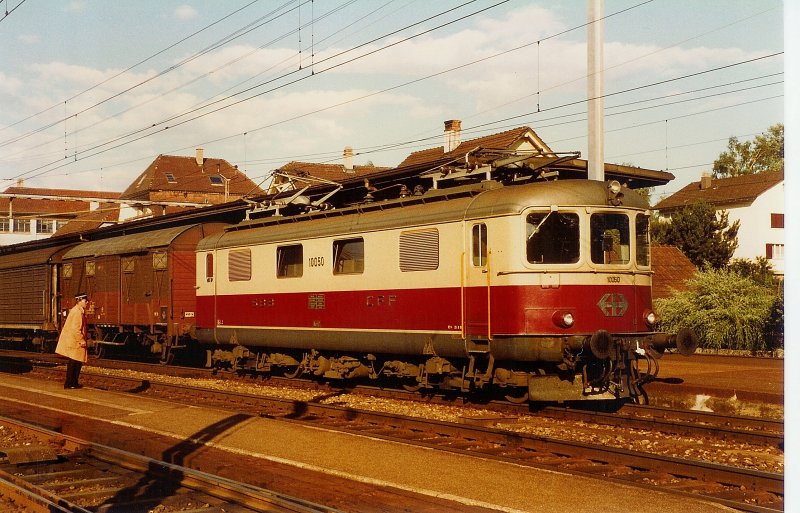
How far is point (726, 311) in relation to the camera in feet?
80.3

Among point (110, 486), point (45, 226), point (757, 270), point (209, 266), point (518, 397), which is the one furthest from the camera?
point (45, 226)

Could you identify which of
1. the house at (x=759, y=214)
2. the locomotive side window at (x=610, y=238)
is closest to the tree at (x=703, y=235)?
the house at (x=759, y=214)

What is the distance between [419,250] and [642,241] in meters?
3.62

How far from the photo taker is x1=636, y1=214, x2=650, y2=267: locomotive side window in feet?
44.0

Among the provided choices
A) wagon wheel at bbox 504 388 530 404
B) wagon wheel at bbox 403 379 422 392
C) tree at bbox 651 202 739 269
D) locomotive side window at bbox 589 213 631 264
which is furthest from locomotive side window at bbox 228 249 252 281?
tree at bbox 651 202 739 269

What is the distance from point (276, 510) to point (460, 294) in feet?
21.3

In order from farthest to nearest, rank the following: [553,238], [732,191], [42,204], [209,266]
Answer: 1. [42,204]
2. [732,191]
3. [209,266]
4. [553,238]

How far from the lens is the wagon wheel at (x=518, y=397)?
13547 mm

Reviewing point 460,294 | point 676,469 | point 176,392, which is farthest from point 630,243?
point 176,392

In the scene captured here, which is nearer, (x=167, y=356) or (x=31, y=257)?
(x=167, y=356)

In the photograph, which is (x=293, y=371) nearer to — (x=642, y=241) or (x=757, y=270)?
(x=642, y=241)

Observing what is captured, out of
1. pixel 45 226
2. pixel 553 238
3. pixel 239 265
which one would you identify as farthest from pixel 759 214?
pixel 45 226

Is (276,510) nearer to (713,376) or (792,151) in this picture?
(792,151)

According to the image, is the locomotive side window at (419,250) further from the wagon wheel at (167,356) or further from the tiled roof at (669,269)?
the tiled roof at (669,269)
